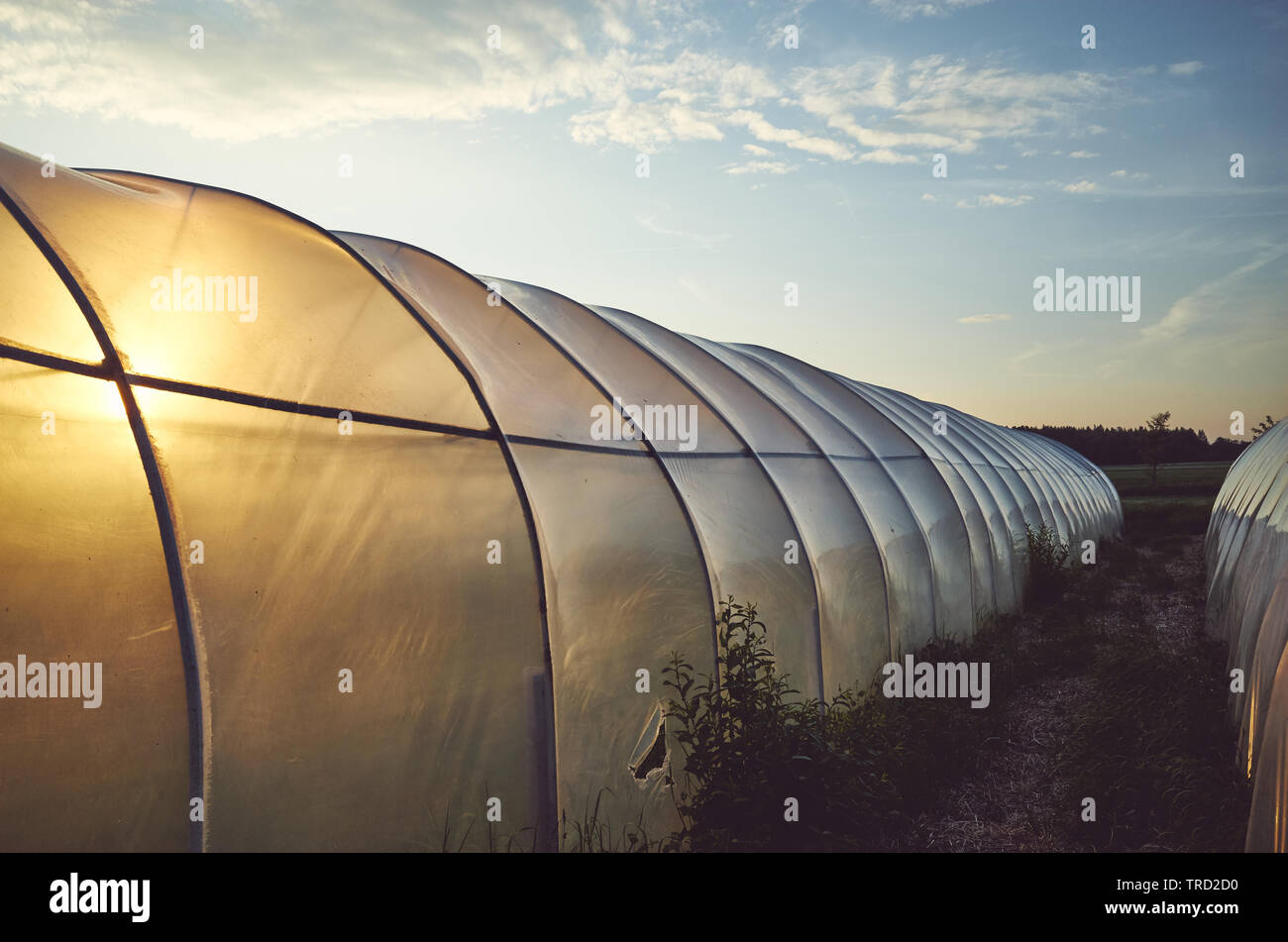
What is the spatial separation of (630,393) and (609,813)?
3.20 metres

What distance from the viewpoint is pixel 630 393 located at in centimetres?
648

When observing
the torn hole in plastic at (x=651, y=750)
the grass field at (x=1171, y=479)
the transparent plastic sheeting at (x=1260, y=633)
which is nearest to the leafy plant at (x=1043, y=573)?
the transparent plastic sheeting at (x=1260, y=633)

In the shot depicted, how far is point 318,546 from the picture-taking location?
3.63m

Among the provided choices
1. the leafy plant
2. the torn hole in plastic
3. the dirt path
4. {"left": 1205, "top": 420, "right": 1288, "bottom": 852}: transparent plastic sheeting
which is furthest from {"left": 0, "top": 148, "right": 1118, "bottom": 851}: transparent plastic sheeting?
the leafy plant

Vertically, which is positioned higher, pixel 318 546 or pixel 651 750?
pixel 318 546

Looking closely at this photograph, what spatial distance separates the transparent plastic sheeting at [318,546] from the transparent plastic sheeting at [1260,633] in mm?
3010

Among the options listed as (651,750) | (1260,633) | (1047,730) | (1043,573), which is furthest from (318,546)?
(1043,573)

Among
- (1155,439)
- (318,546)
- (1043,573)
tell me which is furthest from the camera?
(1155,439)

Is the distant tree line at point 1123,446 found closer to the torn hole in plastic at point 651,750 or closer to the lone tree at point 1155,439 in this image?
the lone tree at point 1155,439

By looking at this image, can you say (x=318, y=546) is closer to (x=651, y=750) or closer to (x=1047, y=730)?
(x=651, y=750)

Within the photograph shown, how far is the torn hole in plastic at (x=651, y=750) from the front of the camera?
4816 mm

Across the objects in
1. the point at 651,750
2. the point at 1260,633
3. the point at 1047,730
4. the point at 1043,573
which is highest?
the point at 1043,573

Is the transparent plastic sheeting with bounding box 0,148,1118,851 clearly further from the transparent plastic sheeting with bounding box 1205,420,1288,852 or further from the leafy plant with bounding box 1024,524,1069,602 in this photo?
the leafy plant with bounding box 1024,524,1069,602

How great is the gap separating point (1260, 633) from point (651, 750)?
14.6 feet
